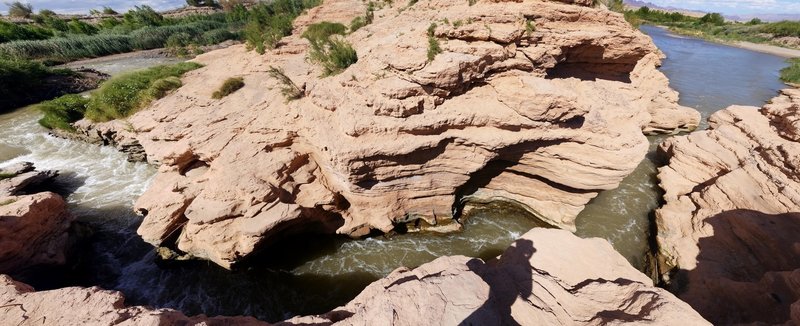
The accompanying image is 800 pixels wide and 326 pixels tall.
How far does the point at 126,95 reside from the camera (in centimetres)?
1434

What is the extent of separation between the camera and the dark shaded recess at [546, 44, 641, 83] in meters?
9.96

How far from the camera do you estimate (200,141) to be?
980cm

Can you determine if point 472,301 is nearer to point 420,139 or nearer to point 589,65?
point 420,139

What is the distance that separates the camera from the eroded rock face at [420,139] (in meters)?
8.48

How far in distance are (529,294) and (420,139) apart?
4690 millimetres

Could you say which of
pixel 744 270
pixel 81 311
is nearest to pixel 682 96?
pixel 744 270

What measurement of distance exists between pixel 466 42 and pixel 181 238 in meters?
10.5

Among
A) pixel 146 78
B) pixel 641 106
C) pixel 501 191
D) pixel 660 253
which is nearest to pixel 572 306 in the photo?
pixel 501 191

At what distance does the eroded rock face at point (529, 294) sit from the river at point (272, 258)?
318cm

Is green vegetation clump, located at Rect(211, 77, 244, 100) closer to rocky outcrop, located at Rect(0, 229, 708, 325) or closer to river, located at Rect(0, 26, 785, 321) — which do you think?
river, located at Rect(0, 26, 785, 321)

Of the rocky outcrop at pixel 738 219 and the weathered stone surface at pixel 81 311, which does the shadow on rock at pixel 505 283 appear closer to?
the weathered stone surface at pixel 81 311

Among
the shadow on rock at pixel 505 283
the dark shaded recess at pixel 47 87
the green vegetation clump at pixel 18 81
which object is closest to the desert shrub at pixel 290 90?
the shadow on rock at pixel 505 283

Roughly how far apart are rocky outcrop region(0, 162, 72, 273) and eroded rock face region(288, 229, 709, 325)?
8.46 m

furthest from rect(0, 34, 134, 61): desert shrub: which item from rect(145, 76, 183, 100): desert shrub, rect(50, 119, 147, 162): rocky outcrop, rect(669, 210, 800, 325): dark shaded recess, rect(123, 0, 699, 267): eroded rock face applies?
rect(669, 210, 800, 325): dark shaded recess
